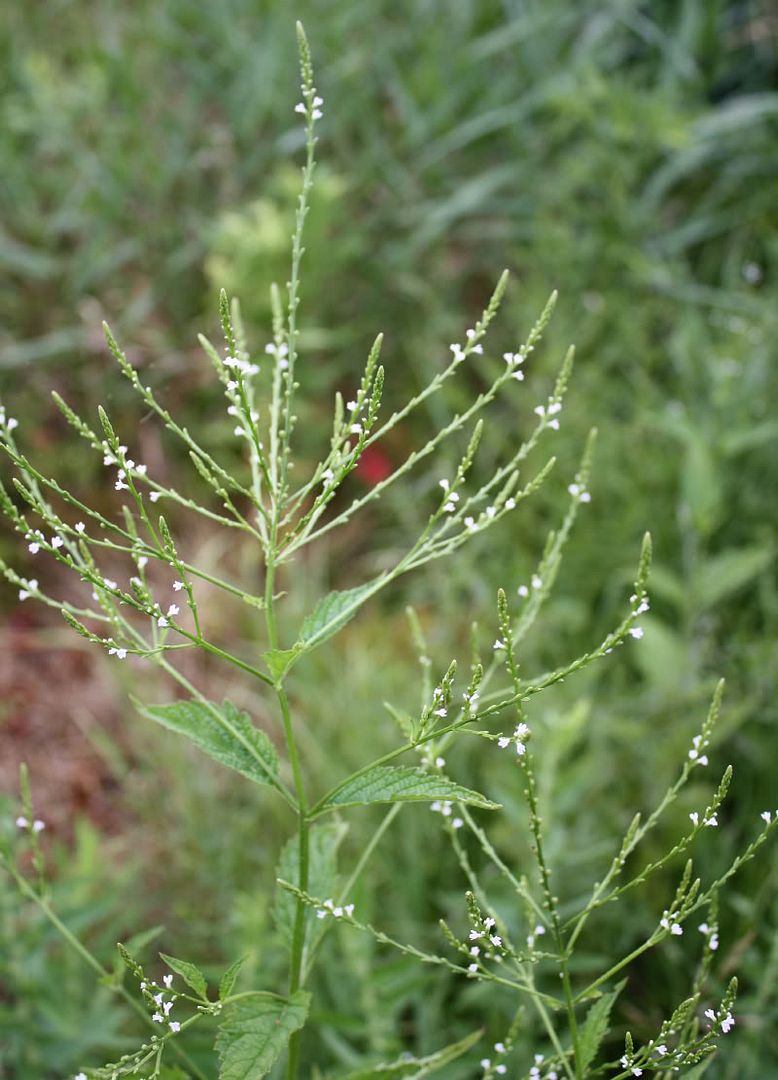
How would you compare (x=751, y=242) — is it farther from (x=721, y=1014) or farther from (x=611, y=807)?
(x=721, y=1014)

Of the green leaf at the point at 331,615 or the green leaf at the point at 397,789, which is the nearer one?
the green leaf at the point at 397,789

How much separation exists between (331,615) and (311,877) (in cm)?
32

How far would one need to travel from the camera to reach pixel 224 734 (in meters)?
1.07

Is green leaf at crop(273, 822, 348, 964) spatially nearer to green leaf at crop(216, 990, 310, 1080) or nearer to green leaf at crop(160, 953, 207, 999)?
green leaf at crop(216, 990, 310, 1080)

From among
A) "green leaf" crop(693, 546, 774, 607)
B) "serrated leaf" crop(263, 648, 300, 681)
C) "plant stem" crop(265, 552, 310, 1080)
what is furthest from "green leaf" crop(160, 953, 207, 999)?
"green leaf" crop(693, 546, 774, 607)

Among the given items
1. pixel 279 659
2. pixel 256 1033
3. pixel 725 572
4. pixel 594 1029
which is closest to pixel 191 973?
pixel 256 1033

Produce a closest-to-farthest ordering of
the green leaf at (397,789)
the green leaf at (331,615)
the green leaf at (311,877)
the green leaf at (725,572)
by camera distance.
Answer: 1. the green leaf at (397,789)
2. the green leaf at (331,615)
3. the green leaf at (311,877)
4. the green leaf at (725,572)

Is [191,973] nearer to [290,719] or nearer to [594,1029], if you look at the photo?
[290,719]

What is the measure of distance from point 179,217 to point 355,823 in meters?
2.16

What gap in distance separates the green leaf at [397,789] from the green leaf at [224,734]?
0.07m

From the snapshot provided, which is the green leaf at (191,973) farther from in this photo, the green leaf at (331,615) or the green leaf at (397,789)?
the green leaf at (331,615)

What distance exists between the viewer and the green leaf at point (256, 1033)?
3.18ft

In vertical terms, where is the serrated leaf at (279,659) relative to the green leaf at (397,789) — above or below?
above

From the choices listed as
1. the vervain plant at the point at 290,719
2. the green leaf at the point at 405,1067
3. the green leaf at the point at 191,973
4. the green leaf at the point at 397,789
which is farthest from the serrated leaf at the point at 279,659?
the green leaf at the point at 405,1067
